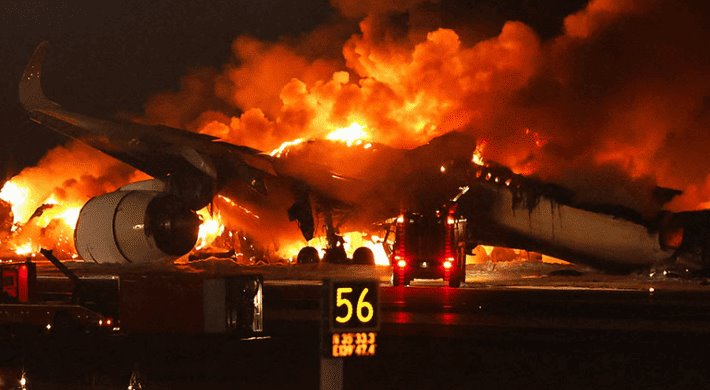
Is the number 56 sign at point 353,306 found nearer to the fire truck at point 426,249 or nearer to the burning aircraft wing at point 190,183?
the fire truck at point 426,249

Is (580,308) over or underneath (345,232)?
underneath

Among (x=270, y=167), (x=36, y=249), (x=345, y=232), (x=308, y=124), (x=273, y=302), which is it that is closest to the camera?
(x=273, y=302)

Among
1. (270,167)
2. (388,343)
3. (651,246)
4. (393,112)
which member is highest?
(393,112)

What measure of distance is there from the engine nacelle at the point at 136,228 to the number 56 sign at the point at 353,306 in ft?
96.7

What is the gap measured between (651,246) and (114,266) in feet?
73.5

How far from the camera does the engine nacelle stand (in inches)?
1657

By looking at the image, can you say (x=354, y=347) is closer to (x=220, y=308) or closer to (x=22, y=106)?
(x=220, y=308)

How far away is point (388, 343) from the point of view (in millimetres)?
20625

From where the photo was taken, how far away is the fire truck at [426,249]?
128ft

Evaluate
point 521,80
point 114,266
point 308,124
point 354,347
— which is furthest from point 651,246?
point 354,347

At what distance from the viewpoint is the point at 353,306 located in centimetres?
1337

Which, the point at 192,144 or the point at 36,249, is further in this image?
the point at 36,249

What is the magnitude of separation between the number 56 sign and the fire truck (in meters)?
25.5

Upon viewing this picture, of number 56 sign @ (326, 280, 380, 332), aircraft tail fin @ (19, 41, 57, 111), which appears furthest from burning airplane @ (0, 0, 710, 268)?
number 56 sign @ (326, 280, 380, 332)
